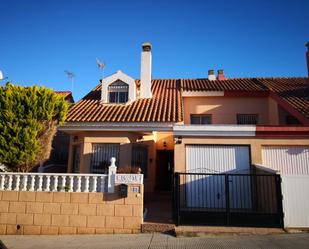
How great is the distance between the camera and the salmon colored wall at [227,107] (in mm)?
15703

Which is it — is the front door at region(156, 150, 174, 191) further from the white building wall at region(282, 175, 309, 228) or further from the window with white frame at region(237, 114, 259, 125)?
the white building wall at region(282, 175, 309, 228)

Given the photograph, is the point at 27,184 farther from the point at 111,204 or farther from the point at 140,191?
the point at 140,191

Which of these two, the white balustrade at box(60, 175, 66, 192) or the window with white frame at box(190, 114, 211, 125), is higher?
the window with white frame at box(190, 114, 211, 125)

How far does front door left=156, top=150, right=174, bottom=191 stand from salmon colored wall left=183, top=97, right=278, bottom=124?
2440 millimetres

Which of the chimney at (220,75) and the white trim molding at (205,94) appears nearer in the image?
the white trim molding at (205,94)

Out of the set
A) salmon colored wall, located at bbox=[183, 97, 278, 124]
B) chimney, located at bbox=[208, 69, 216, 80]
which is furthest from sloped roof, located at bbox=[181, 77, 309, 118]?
salmon colored wall, located at bbox=[183, 97, 278, 124]

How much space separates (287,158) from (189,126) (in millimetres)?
4247

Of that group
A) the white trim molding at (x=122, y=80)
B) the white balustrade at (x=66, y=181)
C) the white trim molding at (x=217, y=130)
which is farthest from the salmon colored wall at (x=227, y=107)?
the white balustrade at (x=66, y=181)

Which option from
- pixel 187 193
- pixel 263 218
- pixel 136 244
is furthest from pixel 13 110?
pixel 263 218

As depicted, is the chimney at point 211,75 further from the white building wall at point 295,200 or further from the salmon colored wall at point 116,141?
the white building wall at point 295,200

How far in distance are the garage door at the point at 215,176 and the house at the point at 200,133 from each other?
0.04m

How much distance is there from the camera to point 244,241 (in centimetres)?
729

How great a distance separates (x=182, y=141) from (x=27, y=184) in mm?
6210

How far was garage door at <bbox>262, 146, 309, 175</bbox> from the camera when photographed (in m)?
10.3
